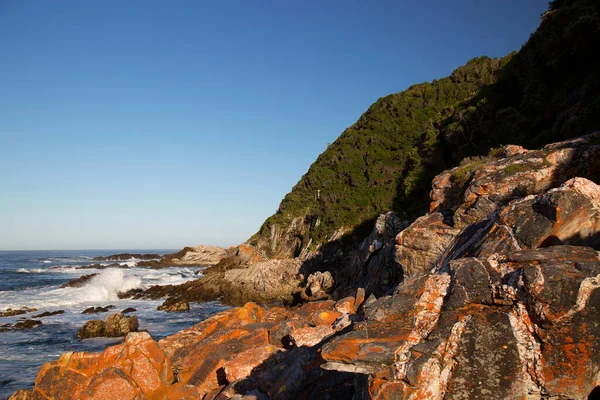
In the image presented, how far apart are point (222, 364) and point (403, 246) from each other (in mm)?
8691

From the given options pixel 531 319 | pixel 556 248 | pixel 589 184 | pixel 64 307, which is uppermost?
pixel 589 184

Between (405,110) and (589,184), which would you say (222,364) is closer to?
(589,184)

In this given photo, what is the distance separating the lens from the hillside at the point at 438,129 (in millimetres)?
20297

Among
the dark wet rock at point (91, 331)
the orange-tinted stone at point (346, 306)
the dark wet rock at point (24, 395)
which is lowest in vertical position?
the dark wet rock at point (91, 331)

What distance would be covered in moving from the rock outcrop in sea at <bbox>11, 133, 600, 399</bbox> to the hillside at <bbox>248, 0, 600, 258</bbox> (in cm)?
965

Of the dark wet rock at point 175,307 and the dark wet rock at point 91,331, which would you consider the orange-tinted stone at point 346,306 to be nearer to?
the dark wet rock at point 91,331

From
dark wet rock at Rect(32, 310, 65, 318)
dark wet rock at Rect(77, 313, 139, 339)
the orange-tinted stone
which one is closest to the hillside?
the orange-tinted stone

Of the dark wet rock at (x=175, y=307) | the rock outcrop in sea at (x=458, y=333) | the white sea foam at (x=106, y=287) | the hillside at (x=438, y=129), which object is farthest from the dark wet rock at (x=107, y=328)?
the hillside at (x=438, y=129)

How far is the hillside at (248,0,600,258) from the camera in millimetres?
20297

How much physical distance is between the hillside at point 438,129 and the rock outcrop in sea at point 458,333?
965 cm

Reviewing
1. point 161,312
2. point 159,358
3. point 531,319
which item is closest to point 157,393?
point 159,358

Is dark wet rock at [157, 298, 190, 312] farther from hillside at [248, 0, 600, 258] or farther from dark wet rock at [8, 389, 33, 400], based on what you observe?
dark wet rock at [8, 389, 33, 400]

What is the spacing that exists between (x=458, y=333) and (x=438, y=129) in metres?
29.2

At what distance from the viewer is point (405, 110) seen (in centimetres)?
5103
